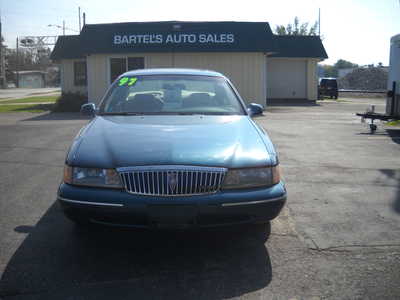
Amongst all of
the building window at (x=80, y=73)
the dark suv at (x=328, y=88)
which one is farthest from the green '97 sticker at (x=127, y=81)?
the dark suv at (x=328, y=88)

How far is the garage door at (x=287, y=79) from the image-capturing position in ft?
100

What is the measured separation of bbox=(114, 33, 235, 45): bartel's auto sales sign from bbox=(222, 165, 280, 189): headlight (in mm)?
18083

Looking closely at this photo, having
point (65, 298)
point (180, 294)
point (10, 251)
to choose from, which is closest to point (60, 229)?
point (10, 251)

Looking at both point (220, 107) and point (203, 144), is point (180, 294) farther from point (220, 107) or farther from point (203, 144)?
point (220, 107)

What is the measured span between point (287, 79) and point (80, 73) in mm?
12988

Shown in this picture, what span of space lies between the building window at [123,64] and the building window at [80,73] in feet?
16.7

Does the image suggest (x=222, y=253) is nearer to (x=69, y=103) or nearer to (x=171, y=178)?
(x=171, y=178)

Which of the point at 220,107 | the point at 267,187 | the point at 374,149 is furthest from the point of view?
the point at 374,149

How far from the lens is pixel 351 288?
137 inches

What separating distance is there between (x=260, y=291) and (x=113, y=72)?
64.1 feet

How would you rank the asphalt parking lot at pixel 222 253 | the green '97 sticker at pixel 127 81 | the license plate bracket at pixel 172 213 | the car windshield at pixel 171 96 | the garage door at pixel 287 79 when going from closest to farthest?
the asphalt parking lot at pixel 222 253, the license plate bracket at pixel 172 213, the car windshield at pixel 171 96, the green '97 sticker at pixel 127 81, the garage door at pixel 287 79

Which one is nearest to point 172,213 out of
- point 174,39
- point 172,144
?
point 172,144

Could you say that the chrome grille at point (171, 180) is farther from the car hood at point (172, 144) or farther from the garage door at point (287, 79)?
the garage door at point (287, 79)

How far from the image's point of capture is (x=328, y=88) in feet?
116
